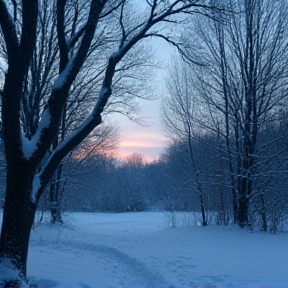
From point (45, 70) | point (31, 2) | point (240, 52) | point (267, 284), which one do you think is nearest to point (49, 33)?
point (45, 70)

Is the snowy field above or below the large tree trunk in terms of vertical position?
below

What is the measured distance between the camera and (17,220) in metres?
6.12

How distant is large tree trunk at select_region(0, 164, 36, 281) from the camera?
237 inches

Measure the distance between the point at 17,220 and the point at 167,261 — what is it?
14.5ft

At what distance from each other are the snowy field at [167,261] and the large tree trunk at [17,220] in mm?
715

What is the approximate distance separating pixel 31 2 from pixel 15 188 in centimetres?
302

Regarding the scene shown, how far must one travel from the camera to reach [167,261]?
9344 mm

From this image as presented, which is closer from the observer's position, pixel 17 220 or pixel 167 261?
pixel 17 220

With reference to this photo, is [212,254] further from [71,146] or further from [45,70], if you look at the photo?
[45,70]

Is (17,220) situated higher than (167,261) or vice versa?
(17,220)

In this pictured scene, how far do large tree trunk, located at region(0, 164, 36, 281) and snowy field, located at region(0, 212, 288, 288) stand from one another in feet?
2.34

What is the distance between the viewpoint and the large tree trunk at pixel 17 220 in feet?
19.8

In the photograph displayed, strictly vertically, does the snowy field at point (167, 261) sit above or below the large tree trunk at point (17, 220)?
below

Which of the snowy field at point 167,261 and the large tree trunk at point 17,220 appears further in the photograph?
the snowy field at point 167,261
